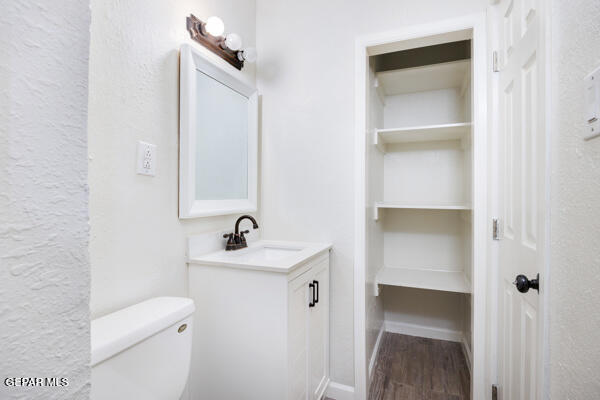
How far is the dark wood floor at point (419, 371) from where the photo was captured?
182 centimetres

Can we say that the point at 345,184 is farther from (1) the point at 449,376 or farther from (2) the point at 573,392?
(1) the point at 449,376

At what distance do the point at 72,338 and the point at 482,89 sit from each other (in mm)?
1820

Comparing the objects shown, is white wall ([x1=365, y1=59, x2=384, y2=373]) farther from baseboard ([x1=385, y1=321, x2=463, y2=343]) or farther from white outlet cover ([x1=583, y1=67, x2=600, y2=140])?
white outlet cover ([x1=583, y1=67, x2=600, y2=140])

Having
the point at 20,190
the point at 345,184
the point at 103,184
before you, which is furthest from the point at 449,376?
the point at 20,190

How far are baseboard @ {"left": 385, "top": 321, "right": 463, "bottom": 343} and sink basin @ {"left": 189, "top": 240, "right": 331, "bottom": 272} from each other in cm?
136

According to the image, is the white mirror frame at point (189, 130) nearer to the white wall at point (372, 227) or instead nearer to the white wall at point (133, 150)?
the white wall at point (133, 150)

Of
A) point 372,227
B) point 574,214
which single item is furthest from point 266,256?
point 574,214

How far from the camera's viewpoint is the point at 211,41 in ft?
4.86

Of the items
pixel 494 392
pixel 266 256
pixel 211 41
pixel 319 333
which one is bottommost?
pixel 494 392

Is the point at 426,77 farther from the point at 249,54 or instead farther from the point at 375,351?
the point at 375,351

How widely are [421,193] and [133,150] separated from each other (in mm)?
2144

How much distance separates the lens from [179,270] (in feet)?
4.35

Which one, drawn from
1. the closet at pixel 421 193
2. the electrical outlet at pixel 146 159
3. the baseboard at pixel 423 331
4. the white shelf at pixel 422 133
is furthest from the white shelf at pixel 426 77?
the baseboard at pixel 423 331

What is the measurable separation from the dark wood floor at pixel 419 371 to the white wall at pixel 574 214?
4.11ft
